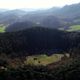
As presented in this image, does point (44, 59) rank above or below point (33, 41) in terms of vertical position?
below

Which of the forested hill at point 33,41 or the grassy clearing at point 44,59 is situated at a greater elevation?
the forested hill at point 33,41

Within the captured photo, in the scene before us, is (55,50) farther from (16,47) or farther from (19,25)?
(19,25)

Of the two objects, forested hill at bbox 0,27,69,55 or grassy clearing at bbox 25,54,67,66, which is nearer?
grassy clearing at bbox 25,54,67,66

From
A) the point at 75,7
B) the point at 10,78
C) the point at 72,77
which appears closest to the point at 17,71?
the point at 10,78

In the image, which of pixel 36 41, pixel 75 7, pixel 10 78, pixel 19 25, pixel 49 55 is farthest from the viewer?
pixel 75 7

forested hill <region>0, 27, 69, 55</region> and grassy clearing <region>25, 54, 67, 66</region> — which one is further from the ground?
forested hill <region>0, 27, 69, 55</region>

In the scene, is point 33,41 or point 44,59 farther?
point 33,41

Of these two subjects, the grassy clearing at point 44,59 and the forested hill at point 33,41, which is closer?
the grassy clearing at point 44,59

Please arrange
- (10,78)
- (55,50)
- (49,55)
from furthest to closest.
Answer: (55,50) < (49,55) < (10,78)
